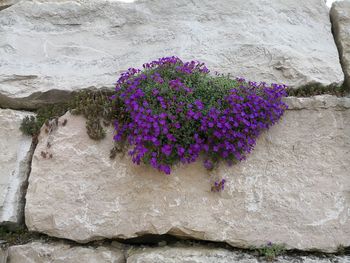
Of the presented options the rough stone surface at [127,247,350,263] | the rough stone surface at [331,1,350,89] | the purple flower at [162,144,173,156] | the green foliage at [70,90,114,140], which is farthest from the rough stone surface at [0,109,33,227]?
the rough stone surface at [331,1,350,89]

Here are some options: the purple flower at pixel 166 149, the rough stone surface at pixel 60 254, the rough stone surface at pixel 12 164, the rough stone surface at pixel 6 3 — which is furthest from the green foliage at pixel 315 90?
the rough stone surface at pixel 6 3

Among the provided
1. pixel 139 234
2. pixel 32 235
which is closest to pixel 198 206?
pixel 139 234

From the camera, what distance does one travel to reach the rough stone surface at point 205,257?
10.1 ft

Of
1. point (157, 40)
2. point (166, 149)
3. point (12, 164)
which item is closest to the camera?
point (166, 149)

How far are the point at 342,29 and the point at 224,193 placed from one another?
7.85ft

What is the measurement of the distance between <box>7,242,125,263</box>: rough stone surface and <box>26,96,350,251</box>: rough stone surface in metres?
0.11

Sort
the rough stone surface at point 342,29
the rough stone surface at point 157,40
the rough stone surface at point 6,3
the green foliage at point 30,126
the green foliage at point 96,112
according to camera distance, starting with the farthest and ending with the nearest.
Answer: the rough stone surface at point 6,3, the rough stone surface at point 342,29, the rough stone surface at point 157,40, the green foliage at point 30,126, the green foliage at point 96,112

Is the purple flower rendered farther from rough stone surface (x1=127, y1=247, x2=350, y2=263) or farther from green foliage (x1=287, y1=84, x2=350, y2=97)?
green foliage (x1=287, y1=84, x2=350, y2=97)

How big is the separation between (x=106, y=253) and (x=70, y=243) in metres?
0.35

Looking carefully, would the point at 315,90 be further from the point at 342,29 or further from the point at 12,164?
the point at 12,164

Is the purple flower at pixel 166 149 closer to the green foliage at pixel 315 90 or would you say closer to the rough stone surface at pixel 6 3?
the green foliage at pixel 315 90

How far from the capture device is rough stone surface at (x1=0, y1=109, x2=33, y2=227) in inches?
139

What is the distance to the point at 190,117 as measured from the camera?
312 cm

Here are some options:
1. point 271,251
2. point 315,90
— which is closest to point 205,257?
point 271,251
